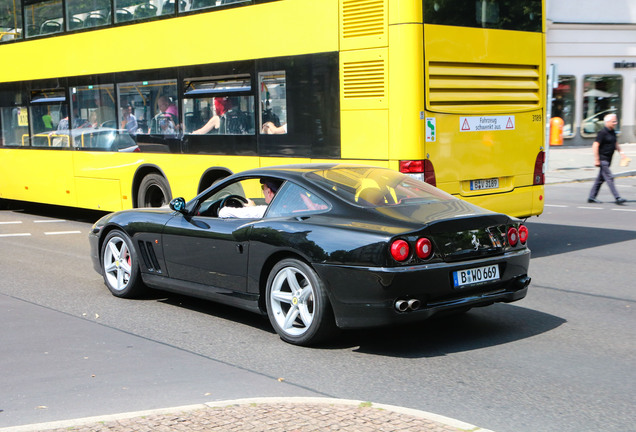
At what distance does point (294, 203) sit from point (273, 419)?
256 cm

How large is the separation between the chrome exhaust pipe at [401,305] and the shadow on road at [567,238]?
17.2ft

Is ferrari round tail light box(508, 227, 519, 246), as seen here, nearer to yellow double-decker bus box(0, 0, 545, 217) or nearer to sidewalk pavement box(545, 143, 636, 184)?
yellow double-decker bus box(0, 0, 545, 217)

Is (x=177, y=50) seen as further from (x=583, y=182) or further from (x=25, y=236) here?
(x=583, y=182)

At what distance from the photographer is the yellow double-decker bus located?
377 inches

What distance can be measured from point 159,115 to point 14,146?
519cm

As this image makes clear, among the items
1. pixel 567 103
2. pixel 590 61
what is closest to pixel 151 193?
pixel 567 103

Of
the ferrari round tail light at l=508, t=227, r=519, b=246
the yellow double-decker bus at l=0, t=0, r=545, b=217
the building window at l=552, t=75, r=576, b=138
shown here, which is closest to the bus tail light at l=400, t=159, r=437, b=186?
the yellow double-decker bus at l=0, t=0, r=545, b=217

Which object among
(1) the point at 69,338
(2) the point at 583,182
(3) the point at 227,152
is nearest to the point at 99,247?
(1) the point at 69,338

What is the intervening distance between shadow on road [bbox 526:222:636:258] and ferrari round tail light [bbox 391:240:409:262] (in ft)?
17.3

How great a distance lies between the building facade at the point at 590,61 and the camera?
34.8 metres

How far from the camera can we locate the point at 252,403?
4758mm

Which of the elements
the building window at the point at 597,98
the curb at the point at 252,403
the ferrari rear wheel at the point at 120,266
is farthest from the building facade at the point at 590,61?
the curb at the point at 252,403

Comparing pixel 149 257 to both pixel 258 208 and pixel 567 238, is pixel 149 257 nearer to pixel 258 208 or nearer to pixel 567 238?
pixel 258 208

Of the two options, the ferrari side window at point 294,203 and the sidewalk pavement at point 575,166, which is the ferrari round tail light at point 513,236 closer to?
the ferrari side window at point 294,203
